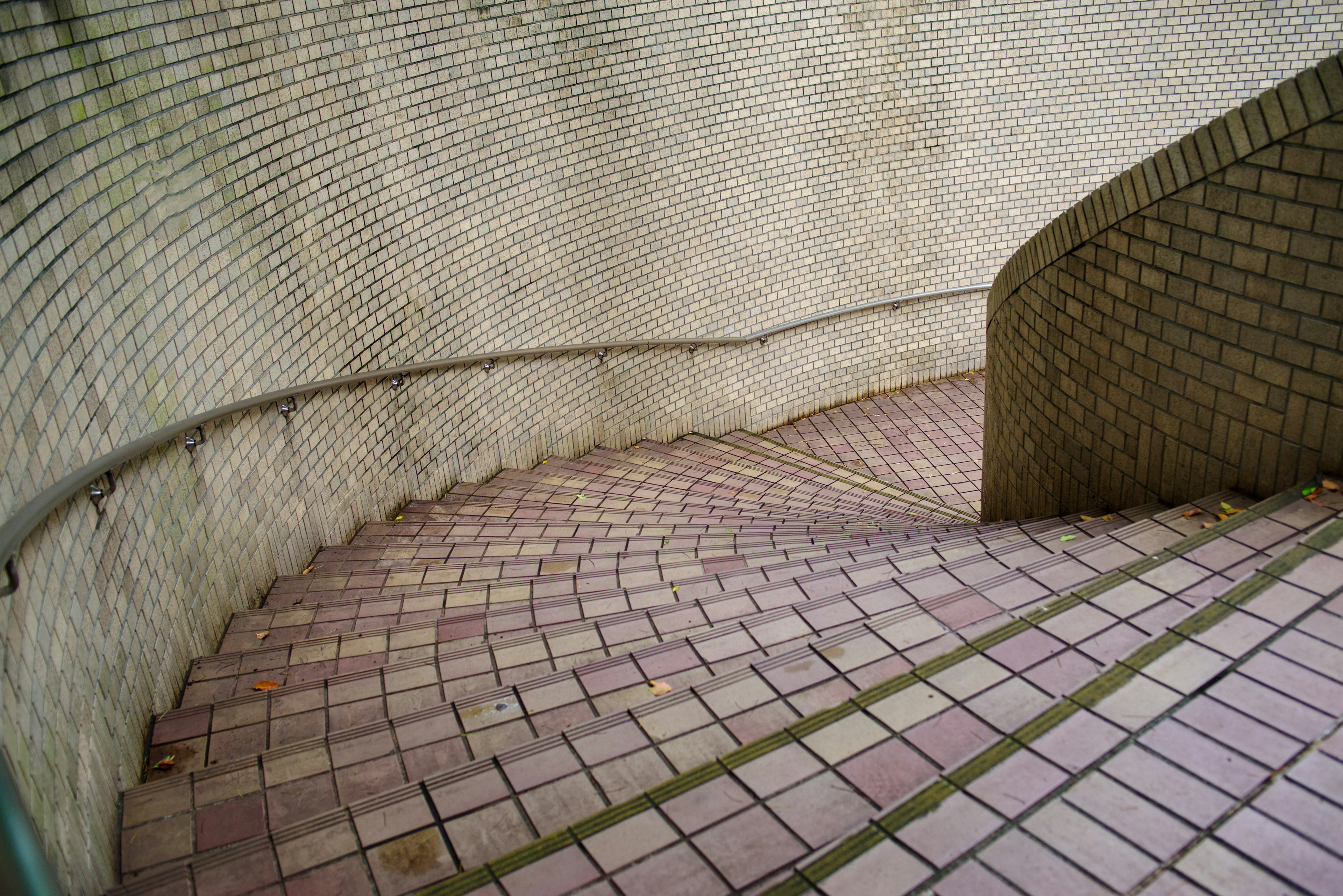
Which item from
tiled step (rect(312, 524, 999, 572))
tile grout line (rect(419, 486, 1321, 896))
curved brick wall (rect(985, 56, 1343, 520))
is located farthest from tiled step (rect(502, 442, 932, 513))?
tile grout line (rect(419, 486, 1321, 896))

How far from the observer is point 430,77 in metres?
6.27

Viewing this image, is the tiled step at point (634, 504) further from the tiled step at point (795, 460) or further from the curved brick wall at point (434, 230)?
the tiled step at point (795, 460)

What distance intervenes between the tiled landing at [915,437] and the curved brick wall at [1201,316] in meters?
3.14

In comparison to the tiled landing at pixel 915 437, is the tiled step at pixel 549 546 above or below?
above

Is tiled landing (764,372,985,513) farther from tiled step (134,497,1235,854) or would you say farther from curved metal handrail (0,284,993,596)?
tiled step (134,497,1235,854)

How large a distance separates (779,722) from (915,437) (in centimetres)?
719

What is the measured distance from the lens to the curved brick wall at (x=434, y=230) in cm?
339

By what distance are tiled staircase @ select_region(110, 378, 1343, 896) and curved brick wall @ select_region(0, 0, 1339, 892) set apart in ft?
1.71

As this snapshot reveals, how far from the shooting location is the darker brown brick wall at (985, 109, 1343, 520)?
383 cm

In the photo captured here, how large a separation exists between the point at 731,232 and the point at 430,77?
3395 millimetres

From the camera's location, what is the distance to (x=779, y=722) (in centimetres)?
305

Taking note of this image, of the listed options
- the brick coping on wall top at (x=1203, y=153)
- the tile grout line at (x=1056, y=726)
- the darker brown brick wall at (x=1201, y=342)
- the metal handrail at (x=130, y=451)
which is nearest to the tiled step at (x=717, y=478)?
the metal handrail at (x=130, y=451)

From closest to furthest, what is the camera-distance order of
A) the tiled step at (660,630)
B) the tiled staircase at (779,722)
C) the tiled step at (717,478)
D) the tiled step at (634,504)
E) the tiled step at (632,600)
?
the tiled staircase at (779,722) → the tiled step at (660,630) → the tiled step at (632,600) → the tiled step at (634,504) → the tiled step at (717,478)

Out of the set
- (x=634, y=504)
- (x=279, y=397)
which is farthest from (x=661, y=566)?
(x=279, y=397)
